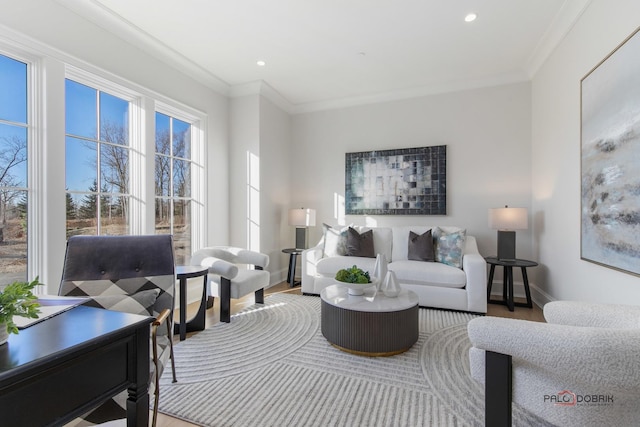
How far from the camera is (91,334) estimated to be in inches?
35.3

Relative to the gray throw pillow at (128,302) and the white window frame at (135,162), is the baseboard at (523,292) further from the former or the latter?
the white window frame at (135,162)

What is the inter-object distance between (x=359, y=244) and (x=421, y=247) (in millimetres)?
798

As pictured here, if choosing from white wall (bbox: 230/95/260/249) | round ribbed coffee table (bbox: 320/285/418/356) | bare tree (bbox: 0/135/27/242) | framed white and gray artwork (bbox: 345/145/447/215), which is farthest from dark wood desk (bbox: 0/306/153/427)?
framed white and gray artwork (bbox: 345/145/447/215)

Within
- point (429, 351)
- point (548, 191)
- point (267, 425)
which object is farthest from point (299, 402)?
point (548, 191)

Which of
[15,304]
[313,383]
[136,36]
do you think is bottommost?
[313,383]

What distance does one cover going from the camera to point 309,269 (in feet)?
13.0

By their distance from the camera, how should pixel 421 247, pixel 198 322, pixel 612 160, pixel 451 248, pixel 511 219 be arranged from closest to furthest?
pixel 612 160 → pixel 198 322 → pixel 511 219 → pixel 451 248 → pixel 421 247

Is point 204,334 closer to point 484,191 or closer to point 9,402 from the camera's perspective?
point 9,402

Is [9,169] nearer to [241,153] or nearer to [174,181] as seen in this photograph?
[174,181]

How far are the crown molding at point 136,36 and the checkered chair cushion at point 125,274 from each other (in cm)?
213

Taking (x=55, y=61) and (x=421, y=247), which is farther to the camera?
(x=421, y=247)

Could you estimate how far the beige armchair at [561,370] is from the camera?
0.98 meters

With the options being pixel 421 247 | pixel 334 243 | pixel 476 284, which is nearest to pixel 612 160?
pixel 476 284

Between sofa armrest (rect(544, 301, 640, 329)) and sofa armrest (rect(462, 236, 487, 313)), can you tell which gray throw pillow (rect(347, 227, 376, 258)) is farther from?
sofa armrest (rect(544, 301, 640, 329))
